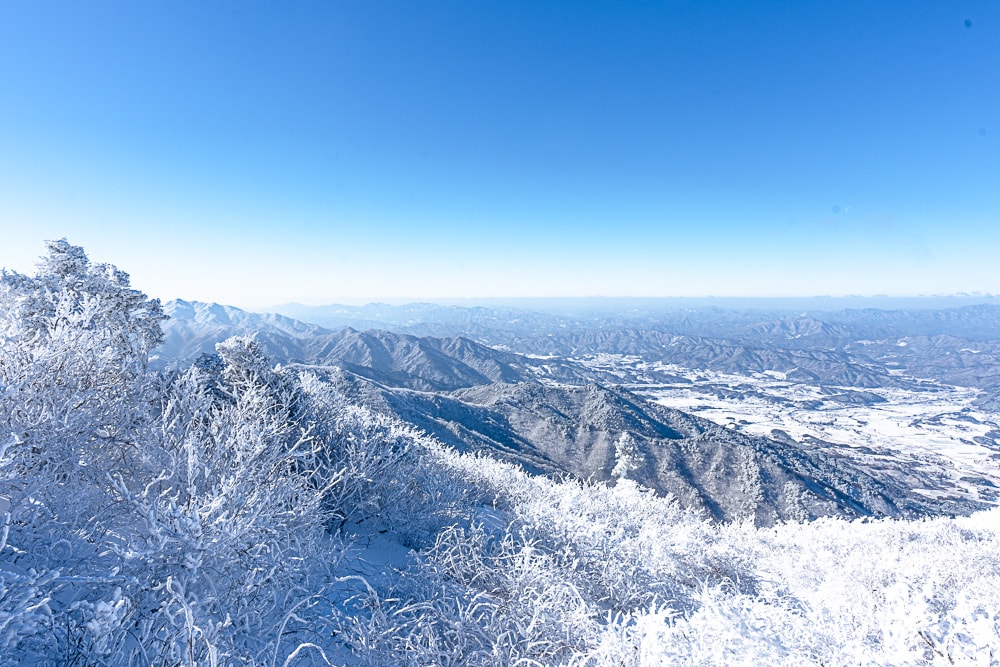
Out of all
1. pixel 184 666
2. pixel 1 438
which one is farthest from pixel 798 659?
pixel 1 438

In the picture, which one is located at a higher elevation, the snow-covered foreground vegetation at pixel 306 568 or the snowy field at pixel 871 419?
the snow-covered foreground vegetation at pixel 306 568

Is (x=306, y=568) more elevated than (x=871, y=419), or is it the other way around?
(x=306, y=568)

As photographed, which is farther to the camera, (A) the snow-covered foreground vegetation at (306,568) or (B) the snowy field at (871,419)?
(B) the snowy field at (871,419)

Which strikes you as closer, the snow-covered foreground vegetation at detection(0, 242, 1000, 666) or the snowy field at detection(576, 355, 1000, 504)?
the snow-covered foreground vegetation at detection(0, 242, 1000, 666)

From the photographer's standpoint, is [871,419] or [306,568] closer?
[306,568]

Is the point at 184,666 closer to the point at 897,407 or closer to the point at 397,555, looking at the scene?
the point at 397,555
